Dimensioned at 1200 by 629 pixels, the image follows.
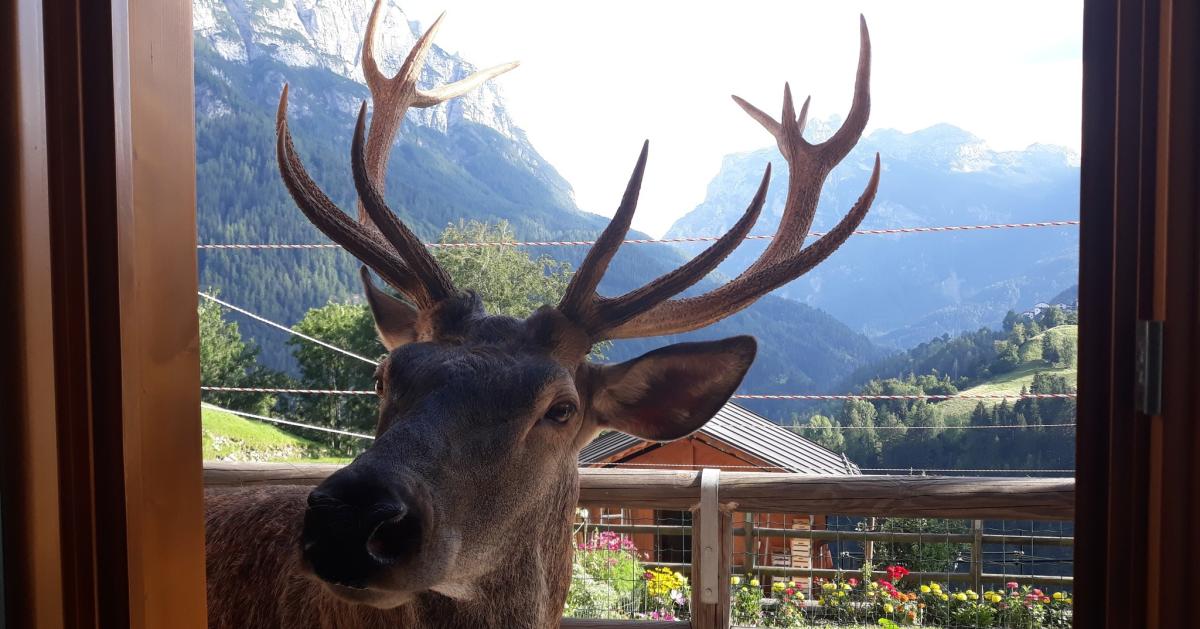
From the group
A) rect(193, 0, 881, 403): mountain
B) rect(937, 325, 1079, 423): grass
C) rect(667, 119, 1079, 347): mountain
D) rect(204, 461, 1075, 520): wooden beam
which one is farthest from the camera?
rect(667, 119, 1079, 347): mountain

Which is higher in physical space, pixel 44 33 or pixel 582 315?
pixel 44 33

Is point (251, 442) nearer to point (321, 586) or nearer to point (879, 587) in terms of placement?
point (879, 587)

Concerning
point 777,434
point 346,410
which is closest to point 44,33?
point 777,434

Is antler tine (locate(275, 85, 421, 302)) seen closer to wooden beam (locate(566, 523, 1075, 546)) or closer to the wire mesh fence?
wooden beam (locate(566, 523, 1075, 546))

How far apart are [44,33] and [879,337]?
93272 millimetres

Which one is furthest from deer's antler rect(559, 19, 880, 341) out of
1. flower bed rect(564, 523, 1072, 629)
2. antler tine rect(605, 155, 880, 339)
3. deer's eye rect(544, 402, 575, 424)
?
flower bed rect(564, 523, 1072, 629)

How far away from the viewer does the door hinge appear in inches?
44.0

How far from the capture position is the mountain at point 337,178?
5941 centimetres

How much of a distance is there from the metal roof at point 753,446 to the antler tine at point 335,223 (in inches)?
254

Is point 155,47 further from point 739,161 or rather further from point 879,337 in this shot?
point 739,161

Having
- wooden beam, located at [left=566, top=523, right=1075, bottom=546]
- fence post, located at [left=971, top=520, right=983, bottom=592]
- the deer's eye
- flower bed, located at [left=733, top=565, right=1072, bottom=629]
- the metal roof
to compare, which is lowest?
the metal roof

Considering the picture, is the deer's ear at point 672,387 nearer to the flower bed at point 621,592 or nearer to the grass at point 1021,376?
the flower bed at point 621,592

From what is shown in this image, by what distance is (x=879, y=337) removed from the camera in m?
Result: 89.8

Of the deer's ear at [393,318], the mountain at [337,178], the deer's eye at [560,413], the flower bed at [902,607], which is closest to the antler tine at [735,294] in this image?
the deer's eye at [560,413]
